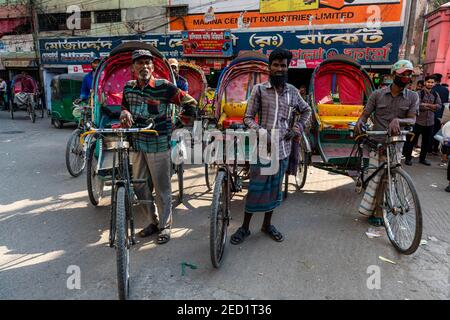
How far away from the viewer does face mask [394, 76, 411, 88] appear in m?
3.84

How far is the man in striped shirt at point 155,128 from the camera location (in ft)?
11.4

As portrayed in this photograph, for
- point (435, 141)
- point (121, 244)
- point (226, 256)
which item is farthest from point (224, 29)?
point (121, 244)

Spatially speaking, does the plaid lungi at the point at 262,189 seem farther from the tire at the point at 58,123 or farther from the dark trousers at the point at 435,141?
the tire at the point at 58,123

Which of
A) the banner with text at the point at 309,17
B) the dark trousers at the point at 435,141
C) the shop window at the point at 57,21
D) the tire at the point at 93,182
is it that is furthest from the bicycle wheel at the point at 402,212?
the shop window at the point at 57,21

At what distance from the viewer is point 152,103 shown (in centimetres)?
352

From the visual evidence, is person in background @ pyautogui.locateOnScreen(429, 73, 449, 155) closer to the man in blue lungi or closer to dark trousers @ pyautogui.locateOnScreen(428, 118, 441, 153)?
dark trousers @ pyautogui.locateOnScreen(428, 118, 441, 153)

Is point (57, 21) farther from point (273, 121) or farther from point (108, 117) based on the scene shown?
point (273, 121)

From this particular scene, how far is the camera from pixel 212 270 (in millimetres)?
3209

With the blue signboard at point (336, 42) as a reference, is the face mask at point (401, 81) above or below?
below

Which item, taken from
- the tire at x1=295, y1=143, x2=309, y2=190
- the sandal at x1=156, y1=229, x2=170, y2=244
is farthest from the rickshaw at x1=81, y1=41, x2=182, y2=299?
the tire at x1=295, y1=143, x2=309, y2=190

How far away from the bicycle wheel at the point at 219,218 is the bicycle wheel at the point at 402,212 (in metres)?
1.81

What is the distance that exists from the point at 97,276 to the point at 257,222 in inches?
79.3

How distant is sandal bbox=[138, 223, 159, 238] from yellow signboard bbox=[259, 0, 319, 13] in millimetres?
11908
